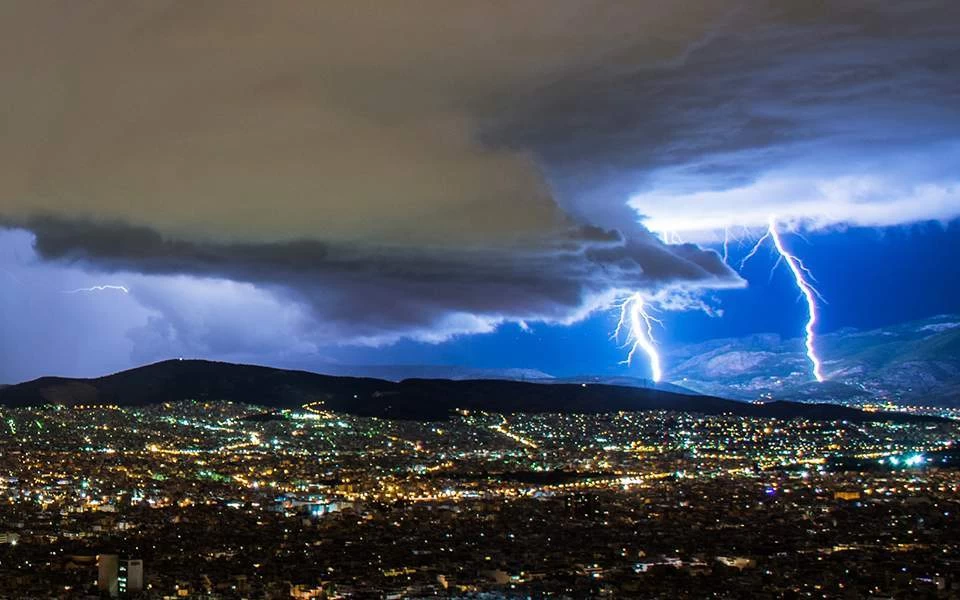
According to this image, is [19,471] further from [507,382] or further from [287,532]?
[507,382]

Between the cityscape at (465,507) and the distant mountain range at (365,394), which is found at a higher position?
the distant mountain range at (365,394)

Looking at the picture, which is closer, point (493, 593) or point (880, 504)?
point (493, 593)

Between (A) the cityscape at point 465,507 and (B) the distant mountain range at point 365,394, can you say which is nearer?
(A) the cityscape at point 465,507

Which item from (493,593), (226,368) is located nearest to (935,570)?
(493,593)

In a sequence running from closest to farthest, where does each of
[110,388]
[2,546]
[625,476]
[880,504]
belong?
[2,546] < [880,504] < [625,476] < [110,388]

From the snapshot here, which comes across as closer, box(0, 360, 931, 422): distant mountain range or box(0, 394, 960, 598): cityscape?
box(0, 394, 960, 598): cityscape

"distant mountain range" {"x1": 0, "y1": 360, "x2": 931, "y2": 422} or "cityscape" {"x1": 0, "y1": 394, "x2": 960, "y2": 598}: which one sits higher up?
"distant mountain range" {"x1": 0, "y1": 360, "x2": 931, "y2": 422}

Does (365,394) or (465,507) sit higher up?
(365,394)

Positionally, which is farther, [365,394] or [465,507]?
[365,394]
